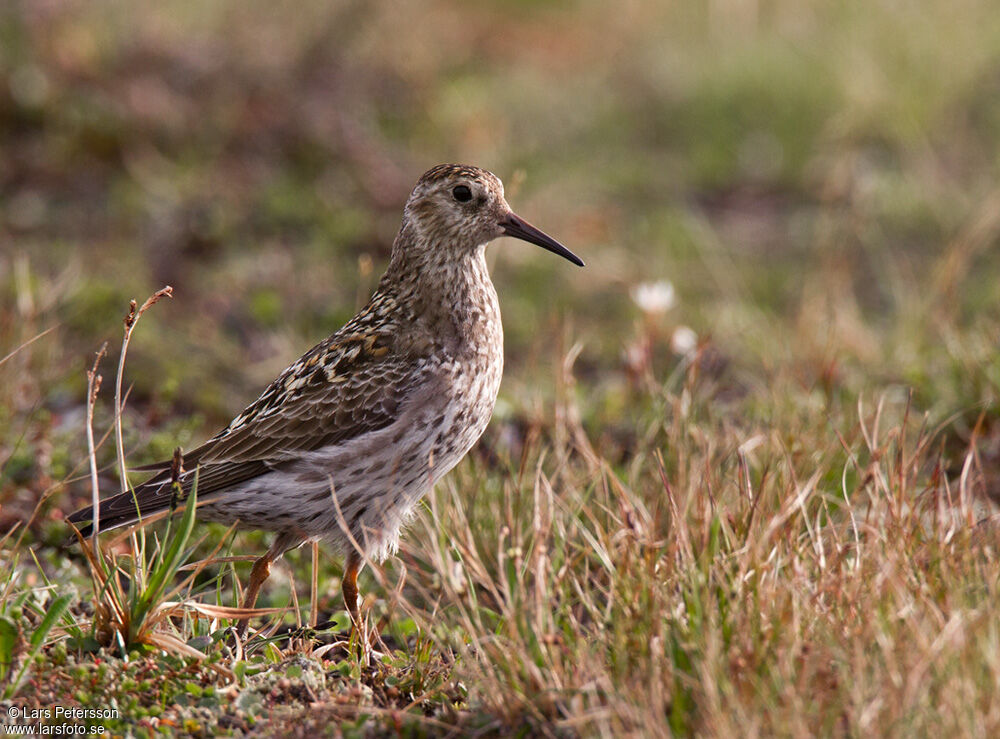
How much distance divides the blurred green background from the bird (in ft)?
2.64

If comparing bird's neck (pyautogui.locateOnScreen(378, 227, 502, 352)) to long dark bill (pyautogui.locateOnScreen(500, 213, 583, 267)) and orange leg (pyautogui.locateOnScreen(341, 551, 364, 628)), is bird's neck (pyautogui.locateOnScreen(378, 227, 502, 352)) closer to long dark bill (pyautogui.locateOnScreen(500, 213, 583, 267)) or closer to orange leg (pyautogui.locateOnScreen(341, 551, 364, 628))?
long dark bill (pyautogui.locateOnScreen(500, 213, 583, 267))

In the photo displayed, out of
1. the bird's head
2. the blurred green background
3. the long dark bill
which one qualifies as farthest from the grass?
the bird's head

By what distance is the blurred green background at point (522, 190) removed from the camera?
665cm

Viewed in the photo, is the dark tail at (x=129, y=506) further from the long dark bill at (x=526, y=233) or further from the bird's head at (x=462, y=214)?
the long dark bill at (x=526, y=233)

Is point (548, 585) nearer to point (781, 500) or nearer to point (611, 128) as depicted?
point (781, 500)

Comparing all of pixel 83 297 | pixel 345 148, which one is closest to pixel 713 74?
pixel 345 148

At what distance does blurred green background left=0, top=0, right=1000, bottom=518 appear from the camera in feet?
21.8

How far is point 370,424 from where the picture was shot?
4.45 metres

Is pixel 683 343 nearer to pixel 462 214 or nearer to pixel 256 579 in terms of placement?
pixel 462 214

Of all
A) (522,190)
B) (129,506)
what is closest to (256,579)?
(129,506)

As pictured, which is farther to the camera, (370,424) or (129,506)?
(370,424)

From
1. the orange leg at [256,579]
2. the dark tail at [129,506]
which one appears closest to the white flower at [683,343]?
the orange leg at [256,579]

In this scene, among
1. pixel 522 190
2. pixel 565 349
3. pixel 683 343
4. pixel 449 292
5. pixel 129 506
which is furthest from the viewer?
pixel 522 190

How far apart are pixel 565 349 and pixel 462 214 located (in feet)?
4.15
